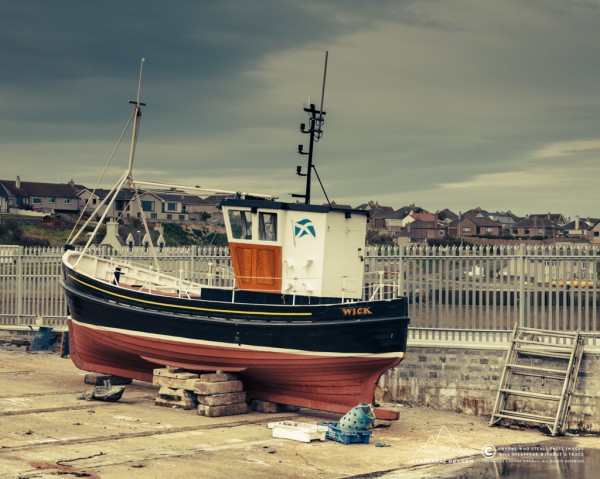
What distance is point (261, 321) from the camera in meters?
18.6

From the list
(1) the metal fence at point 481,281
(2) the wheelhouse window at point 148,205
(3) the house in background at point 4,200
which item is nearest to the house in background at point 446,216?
(2) the wheelhouse window at point 148,205

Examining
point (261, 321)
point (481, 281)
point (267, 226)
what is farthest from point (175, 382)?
point (481, 281)

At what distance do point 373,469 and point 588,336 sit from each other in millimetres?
6636

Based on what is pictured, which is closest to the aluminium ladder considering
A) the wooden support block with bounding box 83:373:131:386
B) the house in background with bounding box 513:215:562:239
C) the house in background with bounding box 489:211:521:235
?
the wooden support block with bounding box 83:373:131:386

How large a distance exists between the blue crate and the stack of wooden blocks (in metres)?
2.78

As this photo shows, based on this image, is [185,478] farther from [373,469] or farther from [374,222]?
[374,222]

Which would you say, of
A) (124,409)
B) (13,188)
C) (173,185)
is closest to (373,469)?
(124,409)

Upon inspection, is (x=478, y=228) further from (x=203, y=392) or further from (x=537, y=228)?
(x=203, y=392)

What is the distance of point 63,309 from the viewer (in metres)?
28.0

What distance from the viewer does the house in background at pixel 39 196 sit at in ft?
381

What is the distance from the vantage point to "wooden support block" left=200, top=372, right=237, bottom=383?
740 inches

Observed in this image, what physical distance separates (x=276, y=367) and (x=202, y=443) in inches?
130

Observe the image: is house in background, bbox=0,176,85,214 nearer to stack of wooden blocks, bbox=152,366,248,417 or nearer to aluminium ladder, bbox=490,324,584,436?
→ stack of wooden blocks, bbox=152,366,248,417

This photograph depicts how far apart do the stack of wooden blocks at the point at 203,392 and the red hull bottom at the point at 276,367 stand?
303mm
